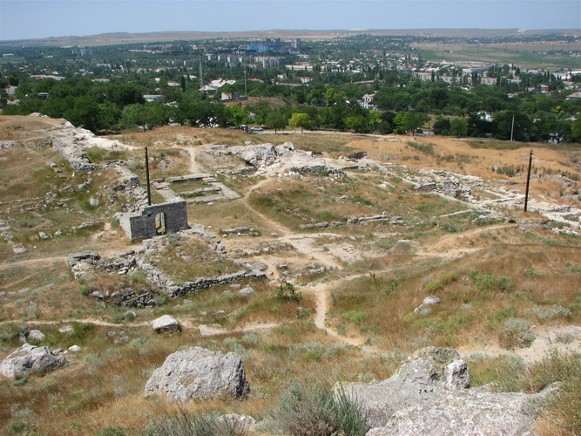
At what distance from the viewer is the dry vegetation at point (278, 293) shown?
972 centimetres

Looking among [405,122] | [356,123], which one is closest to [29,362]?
[356,123]

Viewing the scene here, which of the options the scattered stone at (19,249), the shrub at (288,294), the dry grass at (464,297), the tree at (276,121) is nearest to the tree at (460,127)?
the tree at (276,121)

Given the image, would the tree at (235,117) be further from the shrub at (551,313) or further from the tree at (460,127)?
the shrub at (551,313)

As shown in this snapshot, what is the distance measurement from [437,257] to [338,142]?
125ft

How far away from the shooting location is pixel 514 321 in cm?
1181

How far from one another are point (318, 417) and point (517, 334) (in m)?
7.01

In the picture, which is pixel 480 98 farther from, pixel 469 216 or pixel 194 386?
pixel 194 386

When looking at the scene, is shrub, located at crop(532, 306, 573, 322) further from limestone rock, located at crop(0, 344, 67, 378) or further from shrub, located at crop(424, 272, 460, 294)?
limestone rock, located at crop(0, 344, 67, 378)

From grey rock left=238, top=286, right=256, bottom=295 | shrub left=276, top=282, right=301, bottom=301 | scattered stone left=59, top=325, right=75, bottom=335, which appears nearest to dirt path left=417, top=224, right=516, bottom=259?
shrub left=276, top=282, right=301, bottom=301

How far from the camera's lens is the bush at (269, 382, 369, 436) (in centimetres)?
601

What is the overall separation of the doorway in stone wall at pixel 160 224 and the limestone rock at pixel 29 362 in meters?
12.0

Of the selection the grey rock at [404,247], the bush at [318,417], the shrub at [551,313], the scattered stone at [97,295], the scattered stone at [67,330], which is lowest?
the grey rock at [404,247]

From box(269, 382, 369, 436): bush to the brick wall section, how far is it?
1854 centimetres

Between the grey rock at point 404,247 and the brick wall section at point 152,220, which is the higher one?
the brick wall section at point 152,220
